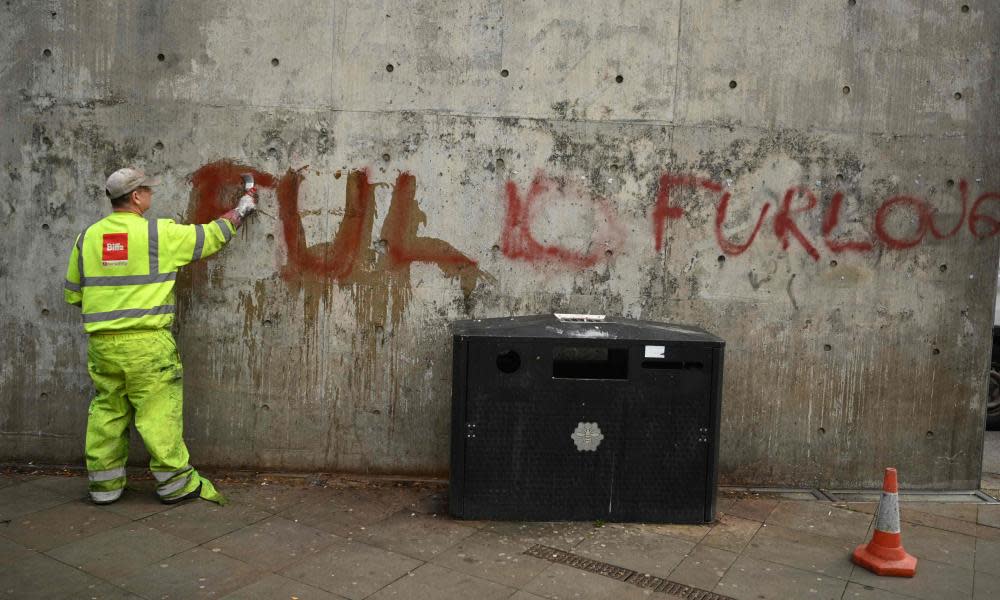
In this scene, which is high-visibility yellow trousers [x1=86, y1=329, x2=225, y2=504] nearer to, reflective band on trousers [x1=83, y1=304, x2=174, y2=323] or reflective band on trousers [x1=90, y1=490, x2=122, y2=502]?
reflective band on trousers [x1=90, y1=490, x2=122, y2=502]

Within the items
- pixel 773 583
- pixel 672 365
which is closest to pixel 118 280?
pixel 672 365

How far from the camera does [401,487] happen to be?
5.31 m

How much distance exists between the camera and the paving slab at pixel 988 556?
13.9 ft

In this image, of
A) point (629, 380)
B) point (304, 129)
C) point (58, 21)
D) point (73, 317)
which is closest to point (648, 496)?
point (629, 380)

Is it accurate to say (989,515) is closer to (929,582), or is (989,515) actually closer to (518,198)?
(929,582)

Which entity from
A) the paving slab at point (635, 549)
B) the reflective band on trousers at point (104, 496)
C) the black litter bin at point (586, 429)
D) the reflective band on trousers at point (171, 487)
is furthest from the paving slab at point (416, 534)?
the reflective band on trousers at point (104, 496)

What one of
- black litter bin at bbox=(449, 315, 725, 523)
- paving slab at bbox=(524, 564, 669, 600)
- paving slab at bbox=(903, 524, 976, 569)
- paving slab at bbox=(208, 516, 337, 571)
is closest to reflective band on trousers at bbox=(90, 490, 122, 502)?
paving slab at bbox=(208, 516, 337, 571)

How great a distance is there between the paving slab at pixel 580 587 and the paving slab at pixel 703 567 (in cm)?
26

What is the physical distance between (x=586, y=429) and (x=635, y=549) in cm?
70

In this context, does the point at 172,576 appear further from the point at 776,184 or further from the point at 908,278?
the point at 908,278

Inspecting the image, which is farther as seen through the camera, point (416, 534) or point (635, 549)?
point (416, 534)

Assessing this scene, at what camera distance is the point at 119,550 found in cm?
414

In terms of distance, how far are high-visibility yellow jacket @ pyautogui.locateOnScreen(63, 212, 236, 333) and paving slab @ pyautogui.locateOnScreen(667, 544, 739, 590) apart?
325cm

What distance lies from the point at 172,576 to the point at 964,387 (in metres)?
5.02
